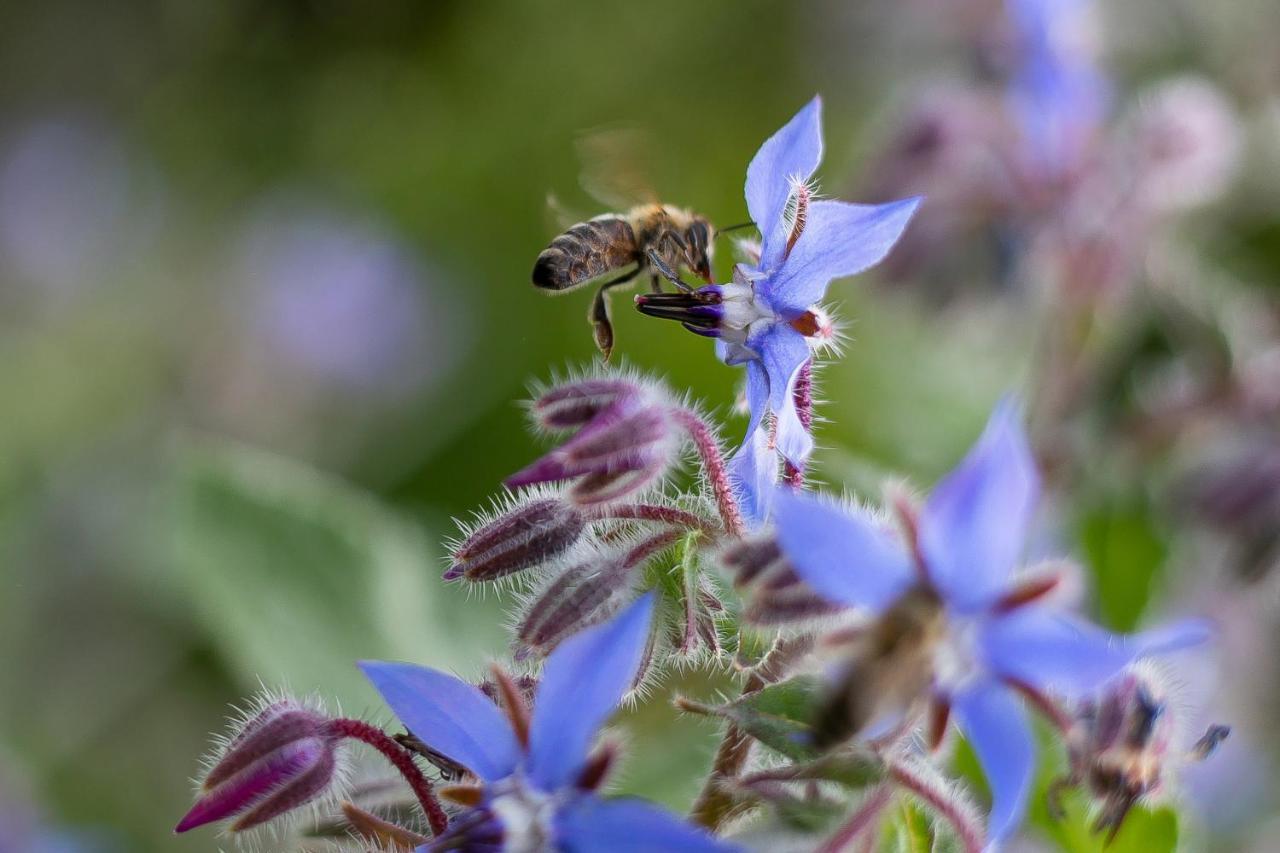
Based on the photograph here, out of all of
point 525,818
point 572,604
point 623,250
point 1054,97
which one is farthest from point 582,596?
point 1054,97

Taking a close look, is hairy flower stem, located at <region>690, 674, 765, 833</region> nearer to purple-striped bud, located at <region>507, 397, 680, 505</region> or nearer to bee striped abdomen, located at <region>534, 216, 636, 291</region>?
purple-striped bud, located at <region>507, 397, 680, 505</region>

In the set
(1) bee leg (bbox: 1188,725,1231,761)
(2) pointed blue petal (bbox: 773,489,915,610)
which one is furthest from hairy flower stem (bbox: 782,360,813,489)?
(1) bee leg (bbox: 1188,725,1231,761)

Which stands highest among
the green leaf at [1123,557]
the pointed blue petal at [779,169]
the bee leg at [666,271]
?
the green leaf at [1123,557]

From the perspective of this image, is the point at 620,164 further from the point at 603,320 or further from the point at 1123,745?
the point at 1123,745

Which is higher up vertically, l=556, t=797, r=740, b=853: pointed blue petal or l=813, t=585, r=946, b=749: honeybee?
l=813, t=585, r=946, b=749: honeybee

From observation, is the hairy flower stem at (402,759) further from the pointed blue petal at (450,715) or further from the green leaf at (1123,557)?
the green leaf at (1123,557)

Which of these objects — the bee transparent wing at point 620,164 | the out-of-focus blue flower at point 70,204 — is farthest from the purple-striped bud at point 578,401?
the out-of-focus blue flower at point 70,204
